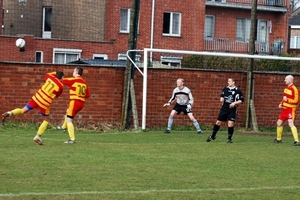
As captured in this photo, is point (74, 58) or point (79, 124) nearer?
point (79, 124)

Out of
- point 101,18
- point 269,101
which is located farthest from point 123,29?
point 269,101

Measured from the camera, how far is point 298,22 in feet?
267

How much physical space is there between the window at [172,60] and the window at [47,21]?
17.6 metres

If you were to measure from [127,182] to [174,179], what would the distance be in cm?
95

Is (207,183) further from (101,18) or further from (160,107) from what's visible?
(101,18)

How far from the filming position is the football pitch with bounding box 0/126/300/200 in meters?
12.0

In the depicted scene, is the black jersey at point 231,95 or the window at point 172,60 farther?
the window at point 172,60

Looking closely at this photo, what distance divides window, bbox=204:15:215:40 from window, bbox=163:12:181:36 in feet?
6.56

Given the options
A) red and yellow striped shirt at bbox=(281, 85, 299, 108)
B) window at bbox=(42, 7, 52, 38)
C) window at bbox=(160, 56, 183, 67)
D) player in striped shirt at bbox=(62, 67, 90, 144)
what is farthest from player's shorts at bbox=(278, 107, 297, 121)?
window at bbox=(42, 7, 52, 38)

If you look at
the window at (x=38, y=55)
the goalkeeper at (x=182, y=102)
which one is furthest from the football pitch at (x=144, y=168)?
the window at (x=38, y=55)

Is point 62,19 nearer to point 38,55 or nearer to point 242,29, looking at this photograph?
point 38,55

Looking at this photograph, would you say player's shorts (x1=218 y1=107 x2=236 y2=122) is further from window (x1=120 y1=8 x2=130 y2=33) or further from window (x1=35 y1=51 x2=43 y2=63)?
window (x1=120 y1=8 x2=130 y2=33)

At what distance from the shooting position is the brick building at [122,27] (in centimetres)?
4409

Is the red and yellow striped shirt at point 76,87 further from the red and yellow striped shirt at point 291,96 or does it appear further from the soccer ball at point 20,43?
the soccer ball at point 20,43
